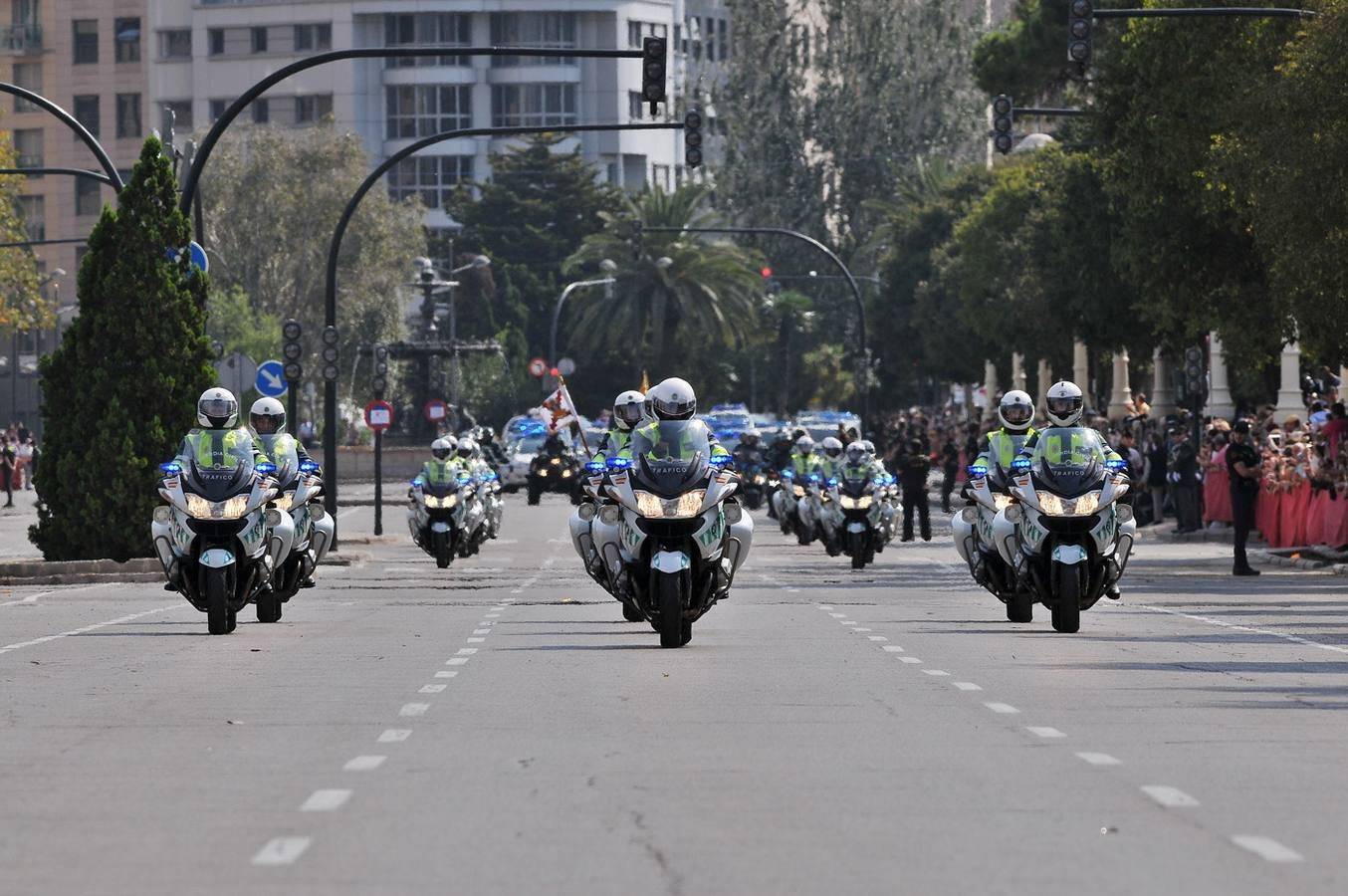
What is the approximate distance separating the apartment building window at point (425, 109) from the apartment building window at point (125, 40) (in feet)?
37.6

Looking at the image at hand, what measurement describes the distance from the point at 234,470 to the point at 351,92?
119m

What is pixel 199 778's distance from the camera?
40.6 feet

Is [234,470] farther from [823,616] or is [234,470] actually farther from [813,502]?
[813,502]

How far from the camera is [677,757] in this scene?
43.4 feet

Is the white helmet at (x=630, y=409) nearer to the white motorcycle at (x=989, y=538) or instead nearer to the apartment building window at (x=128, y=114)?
the white motorcycle at (x=989, y=538)

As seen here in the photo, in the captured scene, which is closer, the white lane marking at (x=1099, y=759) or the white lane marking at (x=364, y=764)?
the white lane marking at (x=364, y=764)

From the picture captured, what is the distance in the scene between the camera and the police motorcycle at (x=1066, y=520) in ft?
74.2

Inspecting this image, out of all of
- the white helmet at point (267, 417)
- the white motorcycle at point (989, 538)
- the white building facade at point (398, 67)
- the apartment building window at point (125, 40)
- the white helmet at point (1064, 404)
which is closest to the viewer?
the white helmet at point (1064, 404)

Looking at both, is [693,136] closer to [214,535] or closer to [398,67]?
[214,535]

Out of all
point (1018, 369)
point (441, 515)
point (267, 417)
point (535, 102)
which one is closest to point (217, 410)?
point (267, 417)

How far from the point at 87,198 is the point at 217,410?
118358 millimetres

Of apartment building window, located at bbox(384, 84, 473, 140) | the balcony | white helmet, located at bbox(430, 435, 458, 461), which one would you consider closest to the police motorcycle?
white helmet, located at bbox(430, 435, 458, 461)

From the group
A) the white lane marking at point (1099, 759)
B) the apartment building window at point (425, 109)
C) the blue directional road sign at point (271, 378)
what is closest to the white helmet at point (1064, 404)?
the white lane marking at point (1099, 759)

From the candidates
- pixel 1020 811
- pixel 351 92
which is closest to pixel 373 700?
pixel 1020 811
